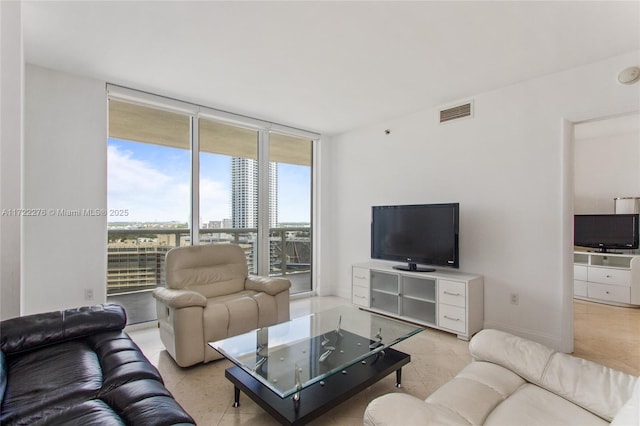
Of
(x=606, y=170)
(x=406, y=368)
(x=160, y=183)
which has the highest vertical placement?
(x=606, y=170)

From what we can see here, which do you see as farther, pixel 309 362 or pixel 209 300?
pixel 209 300

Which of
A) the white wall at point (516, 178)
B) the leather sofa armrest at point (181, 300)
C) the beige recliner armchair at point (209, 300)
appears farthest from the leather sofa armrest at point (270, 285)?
the white wall at point (516, 178)

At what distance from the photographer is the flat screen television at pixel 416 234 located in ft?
11.0

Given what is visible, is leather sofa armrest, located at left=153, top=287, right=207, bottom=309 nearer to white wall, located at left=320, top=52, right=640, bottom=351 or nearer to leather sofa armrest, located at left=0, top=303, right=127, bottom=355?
leather sofa armrest, located at left=0, top=303, right=127, bottom=355

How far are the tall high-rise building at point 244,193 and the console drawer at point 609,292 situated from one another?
15.4 feet

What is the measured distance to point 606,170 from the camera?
4883 millimetres

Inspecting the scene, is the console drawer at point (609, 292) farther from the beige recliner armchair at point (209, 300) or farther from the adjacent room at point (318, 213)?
the beige recliner armchair at point (209, 300)

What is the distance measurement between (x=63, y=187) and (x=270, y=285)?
82.6 inches

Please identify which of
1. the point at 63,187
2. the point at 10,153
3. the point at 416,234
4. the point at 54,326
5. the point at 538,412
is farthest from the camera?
the point at 416,234

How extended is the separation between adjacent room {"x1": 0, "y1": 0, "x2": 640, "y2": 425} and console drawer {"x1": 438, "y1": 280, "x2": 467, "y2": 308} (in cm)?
2

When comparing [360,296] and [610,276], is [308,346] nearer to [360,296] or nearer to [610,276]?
[360,296]

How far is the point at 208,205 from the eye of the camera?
12.7ft

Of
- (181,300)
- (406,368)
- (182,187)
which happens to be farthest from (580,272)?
(182,187)

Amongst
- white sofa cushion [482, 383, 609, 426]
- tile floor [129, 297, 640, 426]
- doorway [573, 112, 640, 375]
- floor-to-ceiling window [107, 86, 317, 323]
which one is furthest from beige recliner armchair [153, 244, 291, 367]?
doorway [573, 112, 640, 375]
